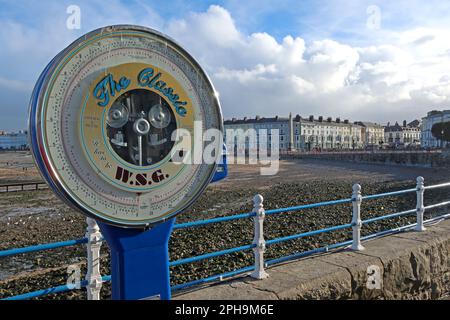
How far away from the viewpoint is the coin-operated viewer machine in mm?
1951

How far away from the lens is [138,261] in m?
2.27

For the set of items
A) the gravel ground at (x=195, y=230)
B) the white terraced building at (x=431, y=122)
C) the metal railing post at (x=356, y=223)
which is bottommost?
the gravel ground at (x=195, y=230)

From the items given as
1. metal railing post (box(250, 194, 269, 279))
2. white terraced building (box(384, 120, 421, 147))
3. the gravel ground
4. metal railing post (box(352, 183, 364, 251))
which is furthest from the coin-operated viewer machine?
white terraced building (box(384, 120, 421, 147))

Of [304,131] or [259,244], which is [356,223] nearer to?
[259,244]

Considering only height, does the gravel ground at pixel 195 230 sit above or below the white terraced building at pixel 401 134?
below

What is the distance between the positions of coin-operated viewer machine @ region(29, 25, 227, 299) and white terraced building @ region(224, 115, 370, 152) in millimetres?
93332

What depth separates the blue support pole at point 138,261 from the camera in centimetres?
222

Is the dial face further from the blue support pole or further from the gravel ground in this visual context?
the gravel ground

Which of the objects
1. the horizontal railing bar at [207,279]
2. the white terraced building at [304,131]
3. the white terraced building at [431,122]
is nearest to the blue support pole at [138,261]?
the horizontal railing bar at [207,279]

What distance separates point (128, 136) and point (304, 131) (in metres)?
117

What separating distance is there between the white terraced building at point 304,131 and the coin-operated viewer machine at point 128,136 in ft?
306

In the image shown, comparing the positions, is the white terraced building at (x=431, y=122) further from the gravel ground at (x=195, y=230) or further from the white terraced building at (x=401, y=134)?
the gravel ground at (x=195, y=230)
